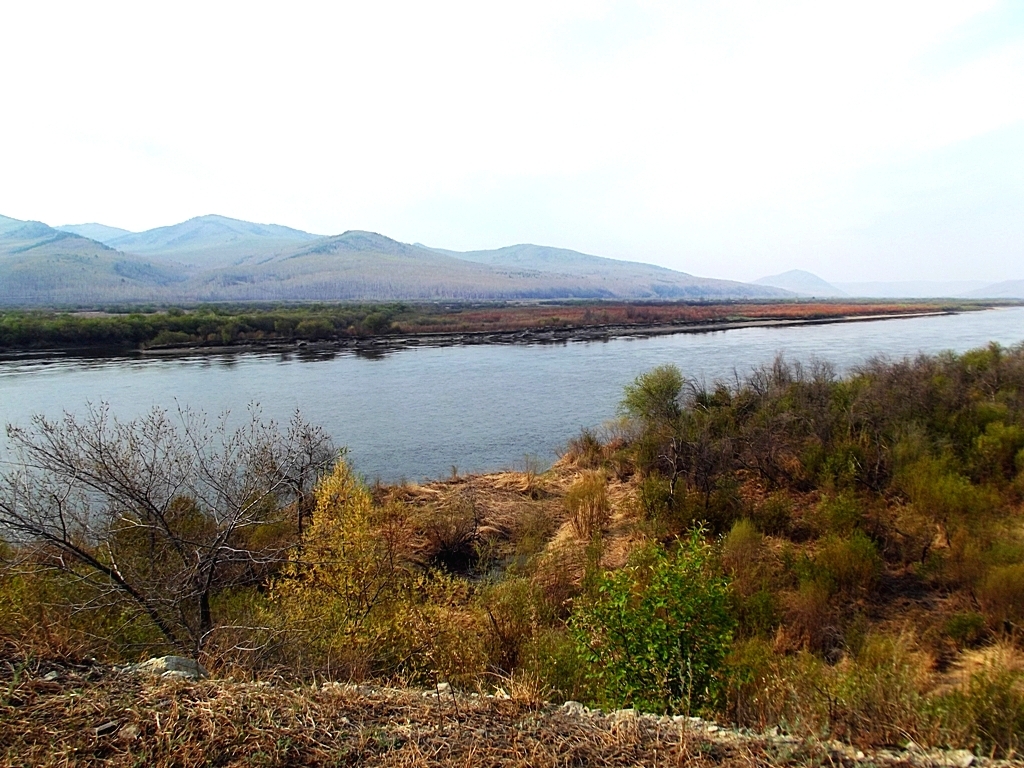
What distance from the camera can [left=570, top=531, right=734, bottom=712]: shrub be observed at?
5184 millimetres

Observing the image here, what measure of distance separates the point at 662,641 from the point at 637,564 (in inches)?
138

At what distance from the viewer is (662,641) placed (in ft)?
17.8

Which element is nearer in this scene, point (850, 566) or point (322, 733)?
point (322, 733)

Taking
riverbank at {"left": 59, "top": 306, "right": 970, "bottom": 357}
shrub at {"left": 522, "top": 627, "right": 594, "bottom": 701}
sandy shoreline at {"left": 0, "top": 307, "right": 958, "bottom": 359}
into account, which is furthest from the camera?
riverbank at {"left": 59, "top": 306, "right": 970, "bottom": 357}

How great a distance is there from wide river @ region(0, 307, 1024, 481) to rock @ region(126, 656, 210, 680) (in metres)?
12.5

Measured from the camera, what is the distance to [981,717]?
5008 millimetres

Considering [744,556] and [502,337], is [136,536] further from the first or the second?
[502,337]

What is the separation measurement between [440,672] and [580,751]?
2.96 m

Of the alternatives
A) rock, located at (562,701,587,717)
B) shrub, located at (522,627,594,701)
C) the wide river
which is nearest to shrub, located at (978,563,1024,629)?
shrub, located at (522,627,594,701)

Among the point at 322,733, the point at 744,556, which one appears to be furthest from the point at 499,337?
the point at 322,733

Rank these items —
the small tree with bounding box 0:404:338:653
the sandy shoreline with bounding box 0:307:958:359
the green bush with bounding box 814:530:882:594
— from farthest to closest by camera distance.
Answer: the sandy shoreline with bounding box 0:307:958:359 < the green bush with bounding box 814:530:882:594 < the small tree with bounding box 0:404:338:653

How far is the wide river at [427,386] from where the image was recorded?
2120cm

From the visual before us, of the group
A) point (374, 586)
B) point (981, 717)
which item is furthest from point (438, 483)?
point (981, 717)

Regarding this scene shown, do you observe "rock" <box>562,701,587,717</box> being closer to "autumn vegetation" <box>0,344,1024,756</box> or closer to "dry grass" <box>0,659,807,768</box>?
"dry grass" <box>0,659,807,768</box>
